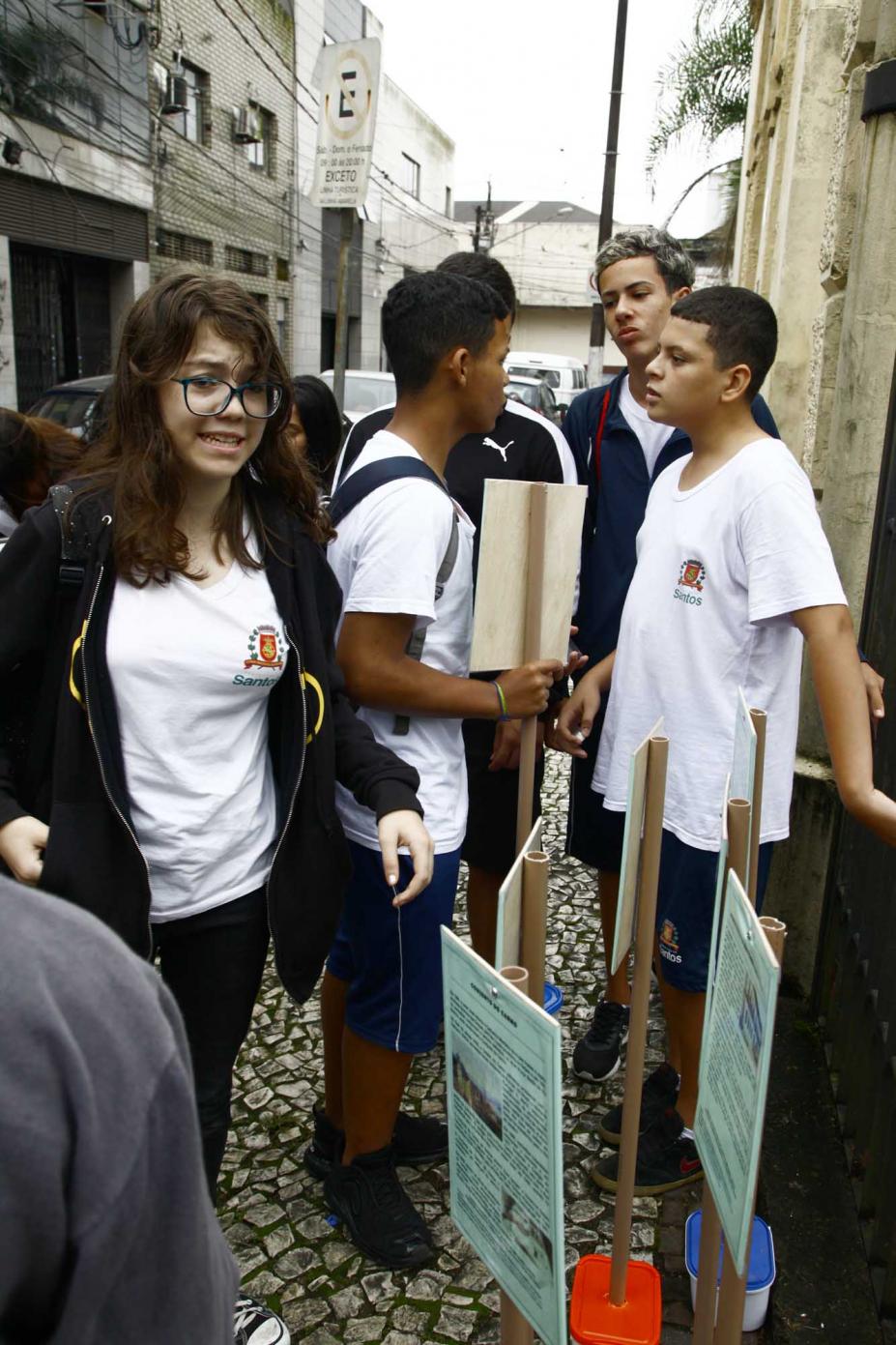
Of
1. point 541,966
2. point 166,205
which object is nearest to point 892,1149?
point 541,966

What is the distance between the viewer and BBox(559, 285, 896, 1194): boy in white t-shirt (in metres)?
2.10

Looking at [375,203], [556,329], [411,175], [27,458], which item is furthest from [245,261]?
[556,329]

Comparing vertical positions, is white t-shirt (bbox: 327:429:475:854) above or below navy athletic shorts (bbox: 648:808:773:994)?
above

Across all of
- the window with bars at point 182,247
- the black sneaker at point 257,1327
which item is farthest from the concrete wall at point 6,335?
the black sneaker at point 257,1327

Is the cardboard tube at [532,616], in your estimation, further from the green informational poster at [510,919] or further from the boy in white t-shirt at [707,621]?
the green informational poster at [510,919]

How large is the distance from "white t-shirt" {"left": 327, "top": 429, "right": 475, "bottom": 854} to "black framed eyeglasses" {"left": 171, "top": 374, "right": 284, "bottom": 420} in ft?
1.10

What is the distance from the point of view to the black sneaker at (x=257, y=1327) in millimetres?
2016

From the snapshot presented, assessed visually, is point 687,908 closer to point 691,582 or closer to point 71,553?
point 691,582

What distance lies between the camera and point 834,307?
3.20m

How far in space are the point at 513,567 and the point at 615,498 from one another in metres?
1.05

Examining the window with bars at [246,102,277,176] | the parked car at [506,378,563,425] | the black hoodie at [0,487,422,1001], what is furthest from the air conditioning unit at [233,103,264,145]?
the black hoodie at [0,487,422,1001]

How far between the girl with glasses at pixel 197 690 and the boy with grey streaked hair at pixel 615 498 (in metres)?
1.17

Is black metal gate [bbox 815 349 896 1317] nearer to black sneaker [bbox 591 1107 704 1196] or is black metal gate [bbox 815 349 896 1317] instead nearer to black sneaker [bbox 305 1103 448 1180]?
black sneaker [bbox 591 1107 704 1196]

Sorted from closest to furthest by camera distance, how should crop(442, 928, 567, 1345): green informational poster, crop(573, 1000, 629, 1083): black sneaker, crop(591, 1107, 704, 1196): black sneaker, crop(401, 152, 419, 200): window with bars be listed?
crop(442, 928, 567, 1345): green informational poster
crop(591, 1107, 704, 1196): black sneaker
crop(573, 1000, 629, 1083): black sneaker
crop(401, 152, 419, 200): window with bars
